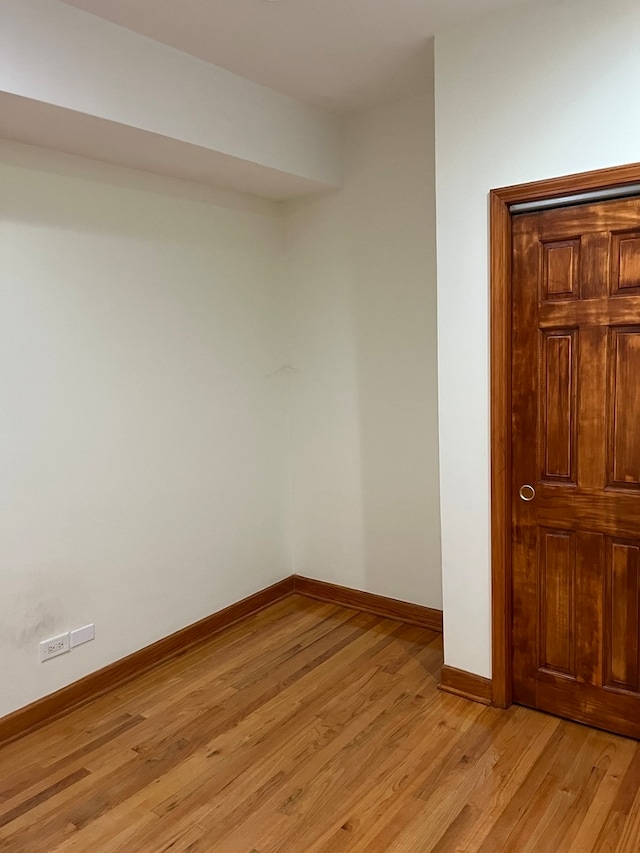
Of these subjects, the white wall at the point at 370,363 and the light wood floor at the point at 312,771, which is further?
the white wall at the point at 370,363

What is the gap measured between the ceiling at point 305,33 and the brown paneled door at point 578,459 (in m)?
0.85

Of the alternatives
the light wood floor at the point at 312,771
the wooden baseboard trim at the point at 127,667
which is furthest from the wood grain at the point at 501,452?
the wooden baseboard trim at the point at 127,667

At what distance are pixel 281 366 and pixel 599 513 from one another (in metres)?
2.11

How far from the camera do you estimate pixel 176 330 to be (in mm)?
3424

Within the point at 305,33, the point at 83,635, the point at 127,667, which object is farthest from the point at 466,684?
the point at 305,33

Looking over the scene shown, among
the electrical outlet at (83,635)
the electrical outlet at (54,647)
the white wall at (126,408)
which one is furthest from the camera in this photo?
the electrical outlet at (83,635)

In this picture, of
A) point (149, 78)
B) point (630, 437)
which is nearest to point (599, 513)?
point (630, 437)

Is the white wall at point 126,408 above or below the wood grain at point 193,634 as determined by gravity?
above

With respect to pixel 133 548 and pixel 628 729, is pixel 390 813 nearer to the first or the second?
pixel 628 729

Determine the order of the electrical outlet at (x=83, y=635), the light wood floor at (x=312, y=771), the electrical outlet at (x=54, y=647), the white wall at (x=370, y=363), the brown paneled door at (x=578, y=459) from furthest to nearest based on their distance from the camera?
the white wall at (x=370, y=363) < the electrical outlet at (x=83, y=635) < the electrical outlet at (x=54, y=647) < the brown paneled door at (x=578, y=459) < the light wood floor at (x=312, y=771)

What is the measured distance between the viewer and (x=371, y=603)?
3.89 meters

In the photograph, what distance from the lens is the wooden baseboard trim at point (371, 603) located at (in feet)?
12.0

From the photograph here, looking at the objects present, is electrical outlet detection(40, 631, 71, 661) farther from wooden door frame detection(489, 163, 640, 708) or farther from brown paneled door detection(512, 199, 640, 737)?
brown paneled door detection(512, 199, 640, 737)

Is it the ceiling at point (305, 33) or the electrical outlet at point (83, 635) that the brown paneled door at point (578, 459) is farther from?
the electrical outlet at point (83, 635)
